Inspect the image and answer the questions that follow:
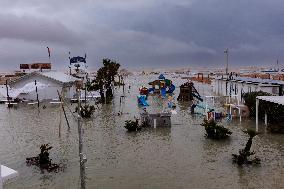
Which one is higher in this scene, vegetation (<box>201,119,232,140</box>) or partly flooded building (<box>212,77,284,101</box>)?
partly flooded building (<box>212,77,284,101</box>)

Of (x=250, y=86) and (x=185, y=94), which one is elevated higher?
(x=250, y=86)

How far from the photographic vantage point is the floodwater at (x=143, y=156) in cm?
1496

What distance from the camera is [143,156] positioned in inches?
734

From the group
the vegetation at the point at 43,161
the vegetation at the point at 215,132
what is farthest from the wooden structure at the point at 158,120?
the vegetation at the point at 43,161

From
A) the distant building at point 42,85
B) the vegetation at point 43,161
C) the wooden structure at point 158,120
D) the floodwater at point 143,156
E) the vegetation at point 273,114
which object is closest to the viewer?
the floodwater at point 143,156

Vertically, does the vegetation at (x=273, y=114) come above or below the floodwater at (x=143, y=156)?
above

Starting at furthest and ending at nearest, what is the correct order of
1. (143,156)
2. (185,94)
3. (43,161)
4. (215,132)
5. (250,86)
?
(185,94)
(250,86)
(215,132)
(143,156)
(43,161)

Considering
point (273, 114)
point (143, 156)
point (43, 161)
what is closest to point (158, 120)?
point (273, 114)

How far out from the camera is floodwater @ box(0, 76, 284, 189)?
15.0 metres

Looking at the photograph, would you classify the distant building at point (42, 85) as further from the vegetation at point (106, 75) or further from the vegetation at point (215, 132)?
the vegetation at point (215, 132)

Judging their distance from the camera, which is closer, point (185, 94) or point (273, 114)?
point (273, 114)

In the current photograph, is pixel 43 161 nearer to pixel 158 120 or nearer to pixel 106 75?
pixel 158 120

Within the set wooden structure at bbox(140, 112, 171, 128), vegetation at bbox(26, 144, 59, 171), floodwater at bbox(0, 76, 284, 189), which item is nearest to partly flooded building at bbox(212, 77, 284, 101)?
floodwater at bbox(0, 76, 284, 189)

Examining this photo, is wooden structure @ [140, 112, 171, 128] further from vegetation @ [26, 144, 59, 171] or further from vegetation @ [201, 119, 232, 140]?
vegetation @ [26, 144, 59, 171]
